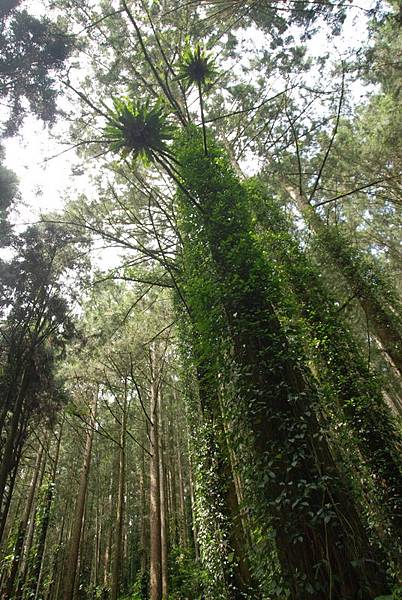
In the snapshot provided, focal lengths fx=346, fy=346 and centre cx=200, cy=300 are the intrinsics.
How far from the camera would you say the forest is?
3.51 m

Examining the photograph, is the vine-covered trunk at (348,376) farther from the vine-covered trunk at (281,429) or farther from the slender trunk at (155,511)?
the slender trunk at (155,511)

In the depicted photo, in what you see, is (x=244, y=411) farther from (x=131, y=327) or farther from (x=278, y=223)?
(x=131, y=327)

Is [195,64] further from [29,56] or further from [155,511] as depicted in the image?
[155,511]

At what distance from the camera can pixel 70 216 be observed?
9.13m

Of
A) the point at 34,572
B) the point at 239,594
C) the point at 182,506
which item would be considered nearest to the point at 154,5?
the point at 239,594

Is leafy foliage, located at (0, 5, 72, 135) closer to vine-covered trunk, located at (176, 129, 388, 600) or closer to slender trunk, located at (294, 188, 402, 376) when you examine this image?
vine-covered trunk, located at (176, 129, 388, 600)

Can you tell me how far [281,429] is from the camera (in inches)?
143

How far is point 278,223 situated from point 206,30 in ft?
17.0

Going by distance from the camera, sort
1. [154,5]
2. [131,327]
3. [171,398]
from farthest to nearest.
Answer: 1. [171,398]
2. [131,327]
3. [154,5]

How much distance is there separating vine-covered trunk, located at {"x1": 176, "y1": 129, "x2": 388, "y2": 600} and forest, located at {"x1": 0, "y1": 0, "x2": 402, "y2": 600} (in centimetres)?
2

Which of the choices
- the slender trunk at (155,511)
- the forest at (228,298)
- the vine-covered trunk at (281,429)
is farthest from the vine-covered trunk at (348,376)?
the slender trunk at (155,511)

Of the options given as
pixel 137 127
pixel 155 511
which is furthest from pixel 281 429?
pixel 155 511

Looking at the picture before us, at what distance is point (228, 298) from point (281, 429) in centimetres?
181

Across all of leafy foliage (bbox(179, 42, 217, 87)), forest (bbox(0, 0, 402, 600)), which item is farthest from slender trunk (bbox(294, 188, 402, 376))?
leafy foliage (bbox(179, 42, 217, 87))
